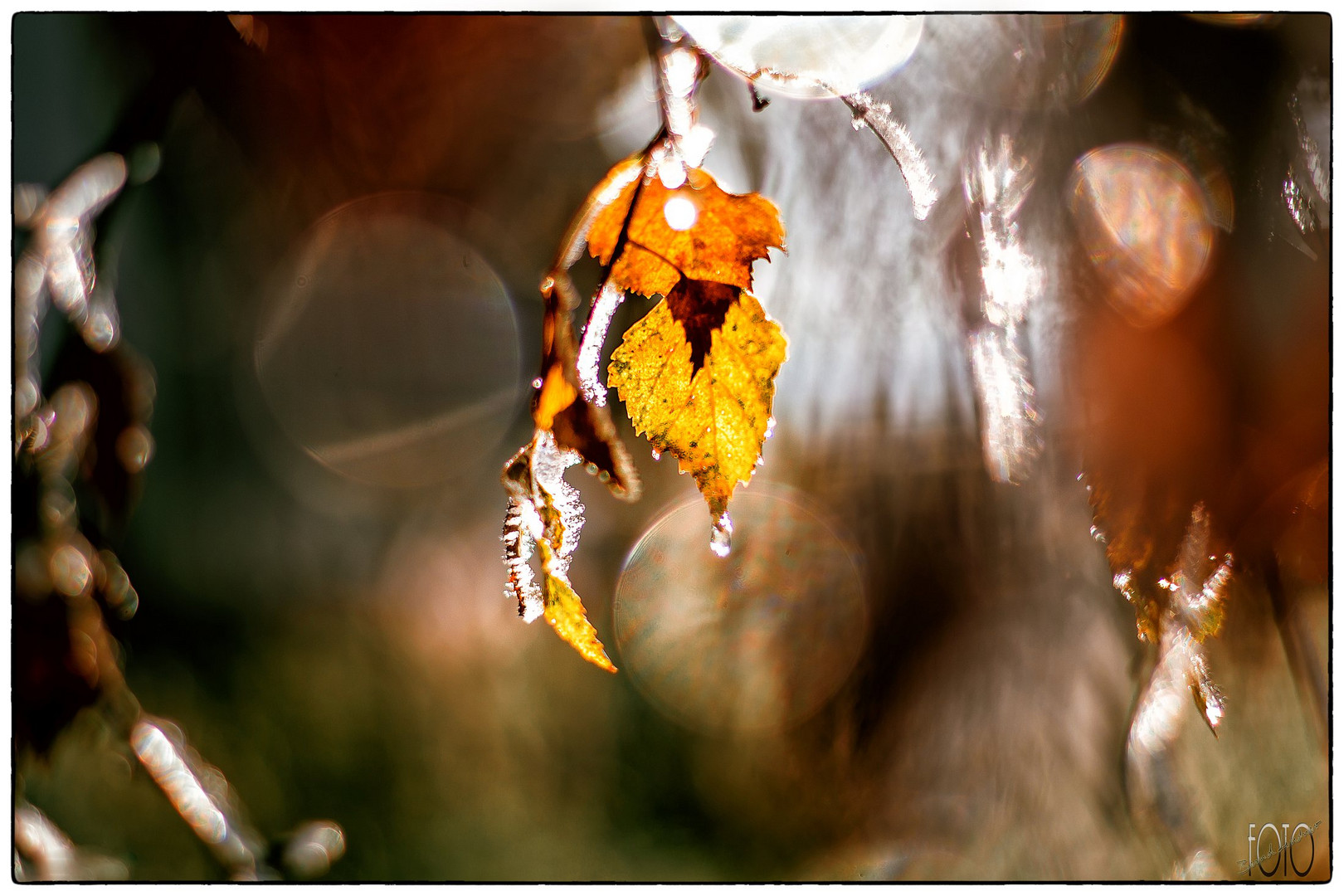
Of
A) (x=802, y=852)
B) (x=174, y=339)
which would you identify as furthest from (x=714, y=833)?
(x=174, y=339)

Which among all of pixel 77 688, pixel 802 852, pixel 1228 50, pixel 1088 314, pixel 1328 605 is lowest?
pixel 802 852

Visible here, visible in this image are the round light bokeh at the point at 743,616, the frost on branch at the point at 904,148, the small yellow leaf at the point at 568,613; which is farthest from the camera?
the round light bokeh at the point at 743,616

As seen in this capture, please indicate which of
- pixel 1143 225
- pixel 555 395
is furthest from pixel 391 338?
pixel 1143 225

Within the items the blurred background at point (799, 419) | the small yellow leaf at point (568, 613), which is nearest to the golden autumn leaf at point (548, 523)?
the small yellow leaf at point (568, 613)

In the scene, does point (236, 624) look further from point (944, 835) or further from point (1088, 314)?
point (1088, 314)

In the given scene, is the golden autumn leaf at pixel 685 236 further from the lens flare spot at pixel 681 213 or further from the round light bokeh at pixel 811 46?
the round light bokeh at pixel 811 46

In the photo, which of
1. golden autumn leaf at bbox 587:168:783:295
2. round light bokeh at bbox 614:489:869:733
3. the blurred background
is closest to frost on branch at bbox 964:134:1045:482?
the blurred background

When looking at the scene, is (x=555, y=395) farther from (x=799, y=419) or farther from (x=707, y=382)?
(x=799, y=419)
